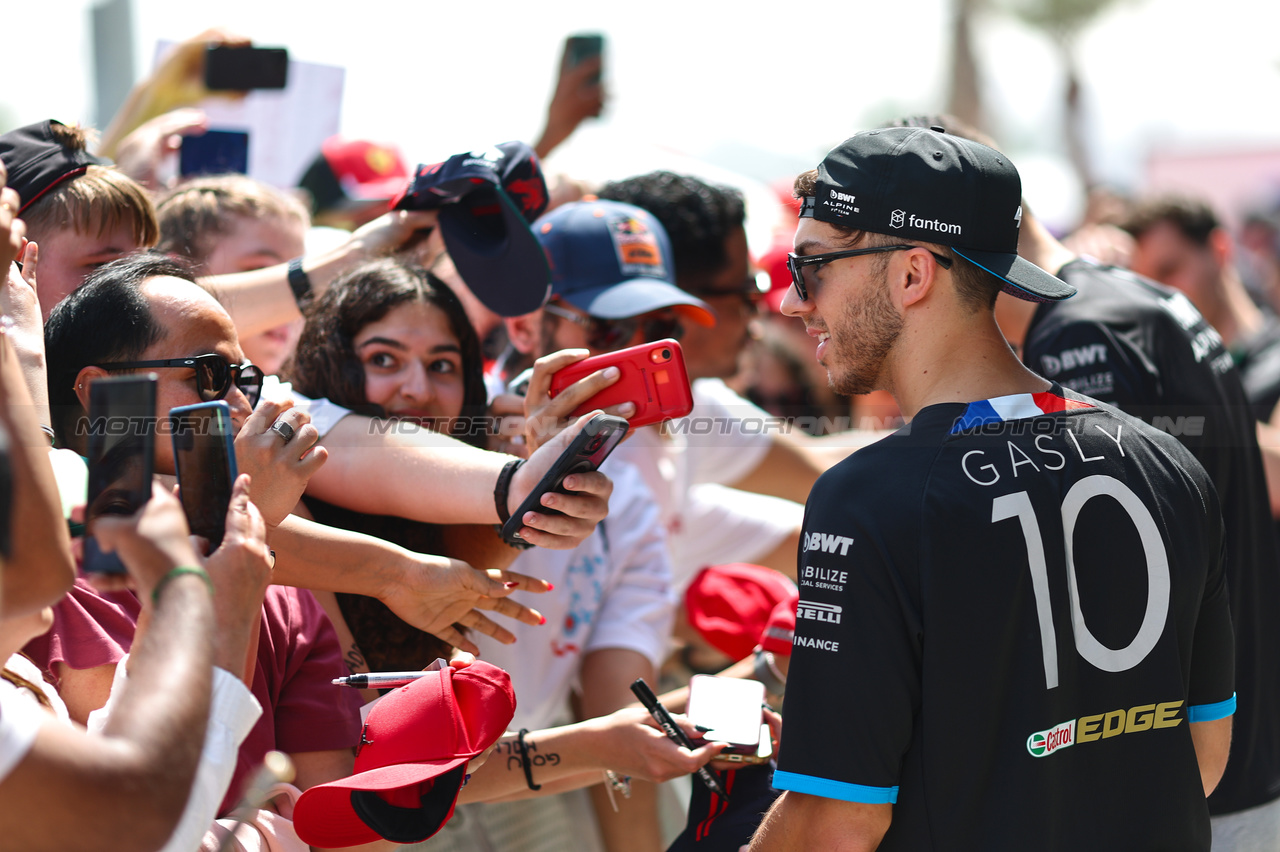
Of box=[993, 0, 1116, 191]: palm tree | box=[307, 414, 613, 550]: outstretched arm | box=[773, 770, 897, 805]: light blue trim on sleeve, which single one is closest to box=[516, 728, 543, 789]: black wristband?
box=[307, 414, 613, 550]: outstretched arm

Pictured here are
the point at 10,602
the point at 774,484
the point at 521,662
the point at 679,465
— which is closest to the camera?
the point at 10,602

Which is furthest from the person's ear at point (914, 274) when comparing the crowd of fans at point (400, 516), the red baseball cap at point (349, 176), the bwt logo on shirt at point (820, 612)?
the red baseball cap at point (349, 176)

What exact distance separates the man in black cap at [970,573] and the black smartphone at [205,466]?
3.15ft

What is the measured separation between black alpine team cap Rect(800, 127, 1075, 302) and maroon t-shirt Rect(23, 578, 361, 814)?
1.33 metres

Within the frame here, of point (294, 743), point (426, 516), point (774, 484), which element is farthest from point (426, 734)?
point (774, 484)

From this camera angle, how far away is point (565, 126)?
4254 mm

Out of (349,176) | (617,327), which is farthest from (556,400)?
(349,176)

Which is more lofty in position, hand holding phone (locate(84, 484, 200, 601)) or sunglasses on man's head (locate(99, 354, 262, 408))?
hand holding phone (locate(84, 484, 200, 601))

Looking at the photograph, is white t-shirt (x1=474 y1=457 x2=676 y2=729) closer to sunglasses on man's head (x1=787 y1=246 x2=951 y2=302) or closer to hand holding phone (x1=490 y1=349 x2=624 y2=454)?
hand holding phone (x1=490 y1=349 x2=624 y2=454)

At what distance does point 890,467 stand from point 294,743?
1260 mm

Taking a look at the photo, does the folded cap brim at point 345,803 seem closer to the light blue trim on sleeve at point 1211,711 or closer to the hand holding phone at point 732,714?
the hand holding phone at point 732,714

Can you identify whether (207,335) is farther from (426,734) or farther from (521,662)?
(521,662)

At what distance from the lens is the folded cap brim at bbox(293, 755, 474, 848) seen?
6.04ft

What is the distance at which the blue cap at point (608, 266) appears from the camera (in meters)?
3.22
